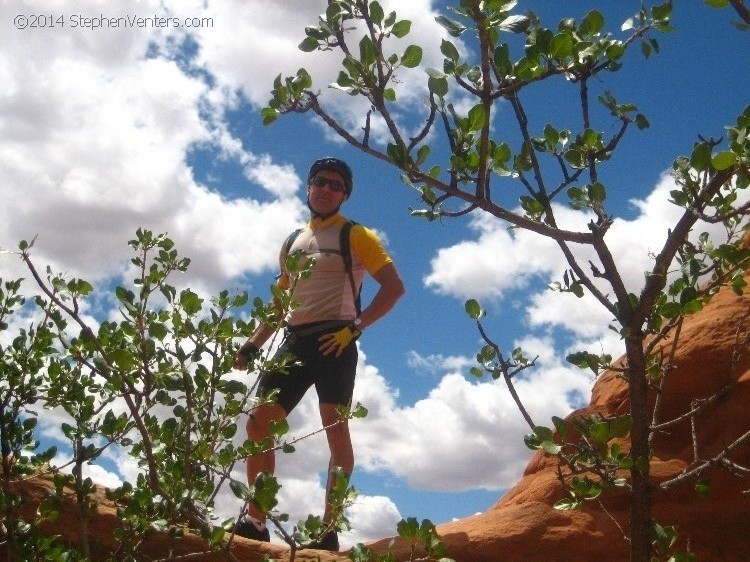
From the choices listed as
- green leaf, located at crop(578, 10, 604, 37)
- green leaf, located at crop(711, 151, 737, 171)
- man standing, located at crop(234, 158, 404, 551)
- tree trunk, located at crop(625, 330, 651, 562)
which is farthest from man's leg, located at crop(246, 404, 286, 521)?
green leaf, located at crop(711, 151, 737, 171)

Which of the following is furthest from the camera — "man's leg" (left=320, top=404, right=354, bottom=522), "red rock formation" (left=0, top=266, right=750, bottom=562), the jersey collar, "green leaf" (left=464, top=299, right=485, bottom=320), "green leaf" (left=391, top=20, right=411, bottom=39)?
the jersey collar

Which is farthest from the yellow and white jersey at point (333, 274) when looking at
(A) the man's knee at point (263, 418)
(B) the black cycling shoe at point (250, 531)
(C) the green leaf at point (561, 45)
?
(C) the green leaf at point (561, 45)

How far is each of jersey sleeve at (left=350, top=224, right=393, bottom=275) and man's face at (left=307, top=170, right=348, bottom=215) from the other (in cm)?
35

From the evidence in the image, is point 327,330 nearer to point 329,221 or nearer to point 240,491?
point 329,221

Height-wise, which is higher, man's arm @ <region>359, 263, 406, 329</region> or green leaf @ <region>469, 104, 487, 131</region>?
man's arm @ <region>359, 263, 406, 329</region>

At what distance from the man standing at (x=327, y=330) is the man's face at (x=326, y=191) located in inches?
0.4

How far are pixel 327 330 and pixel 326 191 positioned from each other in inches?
45.4

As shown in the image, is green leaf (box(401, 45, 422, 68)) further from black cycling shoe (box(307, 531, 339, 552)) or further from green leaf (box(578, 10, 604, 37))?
black cycling shoe (box(307, 531, 339, 552))

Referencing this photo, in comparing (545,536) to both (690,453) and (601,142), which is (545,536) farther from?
(601,142)

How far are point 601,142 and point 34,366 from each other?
2641 millimetres

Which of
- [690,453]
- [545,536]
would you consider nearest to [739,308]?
[690,453]

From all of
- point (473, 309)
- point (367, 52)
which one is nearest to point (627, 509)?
point (473, 309)

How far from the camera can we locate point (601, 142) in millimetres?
2479

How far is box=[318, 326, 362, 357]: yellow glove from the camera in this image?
4.87 metres
